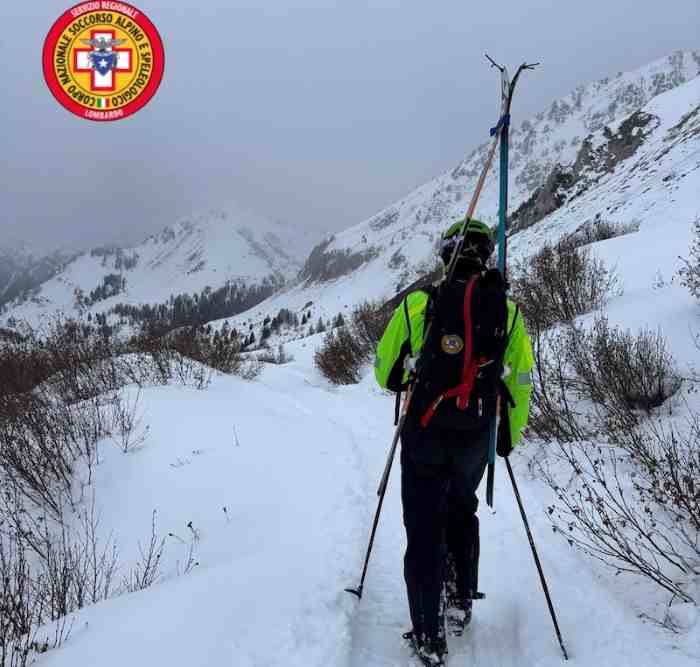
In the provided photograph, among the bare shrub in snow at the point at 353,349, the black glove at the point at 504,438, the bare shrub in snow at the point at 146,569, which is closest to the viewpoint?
the black glove at the point at 504,438

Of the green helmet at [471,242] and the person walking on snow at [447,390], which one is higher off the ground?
the green helmet at [471,242]

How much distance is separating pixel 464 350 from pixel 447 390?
0.77ft

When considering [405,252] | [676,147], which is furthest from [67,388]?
[405,252]

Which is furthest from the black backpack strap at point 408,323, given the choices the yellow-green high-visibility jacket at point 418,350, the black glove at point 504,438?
the black glove at point 504,438

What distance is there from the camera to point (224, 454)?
6.46 meters

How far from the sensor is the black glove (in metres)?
2.73

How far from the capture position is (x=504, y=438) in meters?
2.77

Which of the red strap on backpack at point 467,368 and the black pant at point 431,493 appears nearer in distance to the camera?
the red strap on backpack at point 467,368

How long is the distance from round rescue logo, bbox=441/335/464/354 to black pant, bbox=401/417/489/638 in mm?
454

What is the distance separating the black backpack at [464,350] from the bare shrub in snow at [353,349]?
1415cm

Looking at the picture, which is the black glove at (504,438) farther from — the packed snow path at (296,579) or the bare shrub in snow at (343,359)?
the bare shrub in snow at (343,359)

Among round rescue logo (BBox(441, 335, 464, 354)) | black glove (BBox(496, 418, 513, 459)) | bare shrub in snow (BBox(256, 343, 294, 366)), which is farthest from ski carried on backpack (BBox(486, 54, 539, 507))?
bare shrub in snow (BBox(256, 343, 294, 366))

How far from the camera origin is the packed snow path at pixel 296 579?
2561 mm

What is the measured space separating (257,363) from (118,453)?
37.2ft
